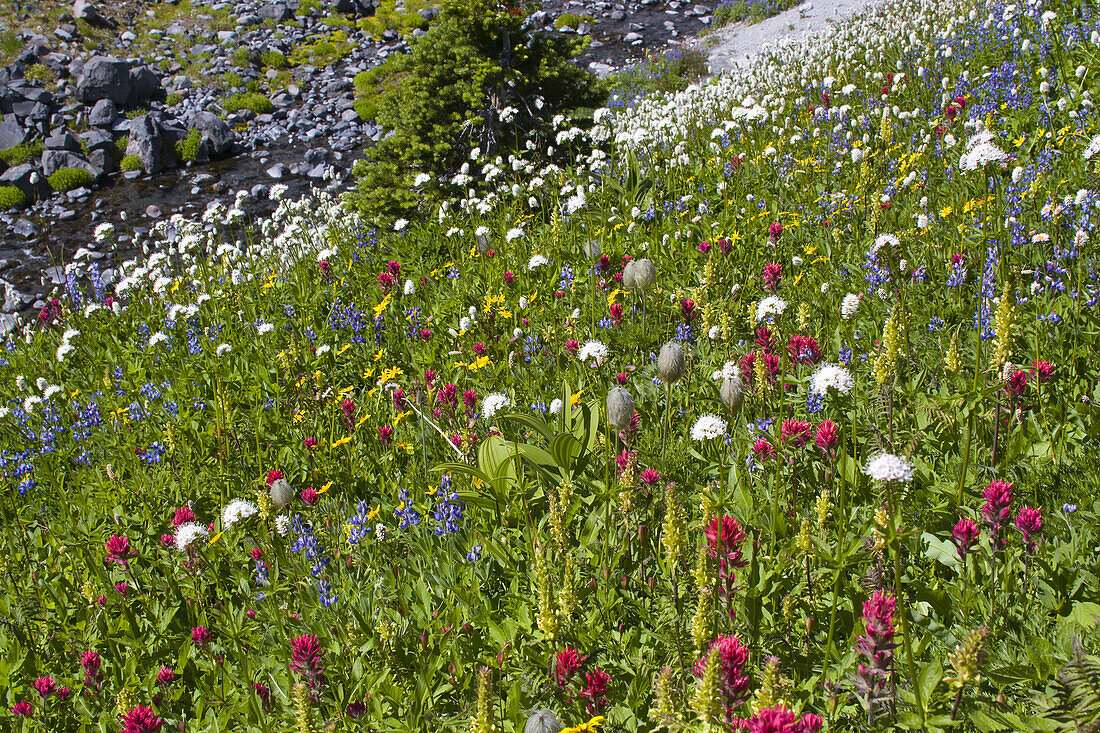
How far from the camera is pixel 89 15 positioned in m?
24.2

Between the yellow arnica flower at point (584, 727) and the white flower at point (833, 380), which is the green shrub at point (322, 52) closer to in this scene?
the white flower at point (833, 380)

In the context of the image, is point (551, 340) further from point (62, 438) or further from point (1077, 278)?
point (62, 438)

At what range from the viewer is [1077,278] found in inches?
135

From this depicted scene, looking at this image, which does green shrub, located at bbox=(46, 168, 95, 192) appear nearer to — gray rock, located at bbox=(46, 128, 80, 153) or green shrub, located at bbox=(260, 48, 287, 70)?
gray rock, located at bbox=(46, 128, 80, 153)

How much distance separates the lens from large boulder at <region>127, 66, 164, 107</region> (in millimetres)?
20000

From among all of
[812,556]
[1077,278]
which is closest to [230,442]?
[812,556]

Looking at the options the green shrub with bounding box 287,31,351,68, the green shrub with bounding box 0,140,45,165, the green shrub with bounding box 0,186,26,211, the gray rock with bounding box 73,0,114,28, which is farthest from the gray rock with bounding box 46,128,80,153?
the gray rock with bounding box 73,0,114,28

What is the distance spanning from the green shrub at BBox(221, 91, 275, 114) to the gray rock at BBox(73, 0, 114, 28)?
8517mm

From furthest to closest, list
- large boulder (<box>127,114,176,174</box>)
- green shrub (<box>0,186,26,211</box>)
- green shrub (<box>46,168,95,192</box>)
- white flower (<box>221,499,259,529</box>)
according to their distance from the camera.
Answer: large boulder (<box>127,114,176,174</box>)
green shrub (<box>46,168,95,192</box>)
green shrub (<box>0,186,26,211</box>)
white flower (<box>221,499,259,529</box>)

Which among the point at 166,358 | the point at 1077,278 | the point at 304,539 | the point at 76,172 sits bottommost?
the point at 76,172

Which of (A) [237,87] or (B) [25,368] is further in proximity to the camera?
(A) [237,87]

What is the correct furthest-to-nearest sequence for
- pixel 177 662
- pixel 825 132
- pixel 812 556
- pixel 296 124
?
pixel 296 124 < pixel 825 132 < pixel 177 662 < pixel 812 556

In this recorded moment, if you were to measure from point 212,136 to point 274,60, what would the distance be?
707 cm

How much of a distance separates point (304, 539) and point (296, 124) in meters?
18.0
